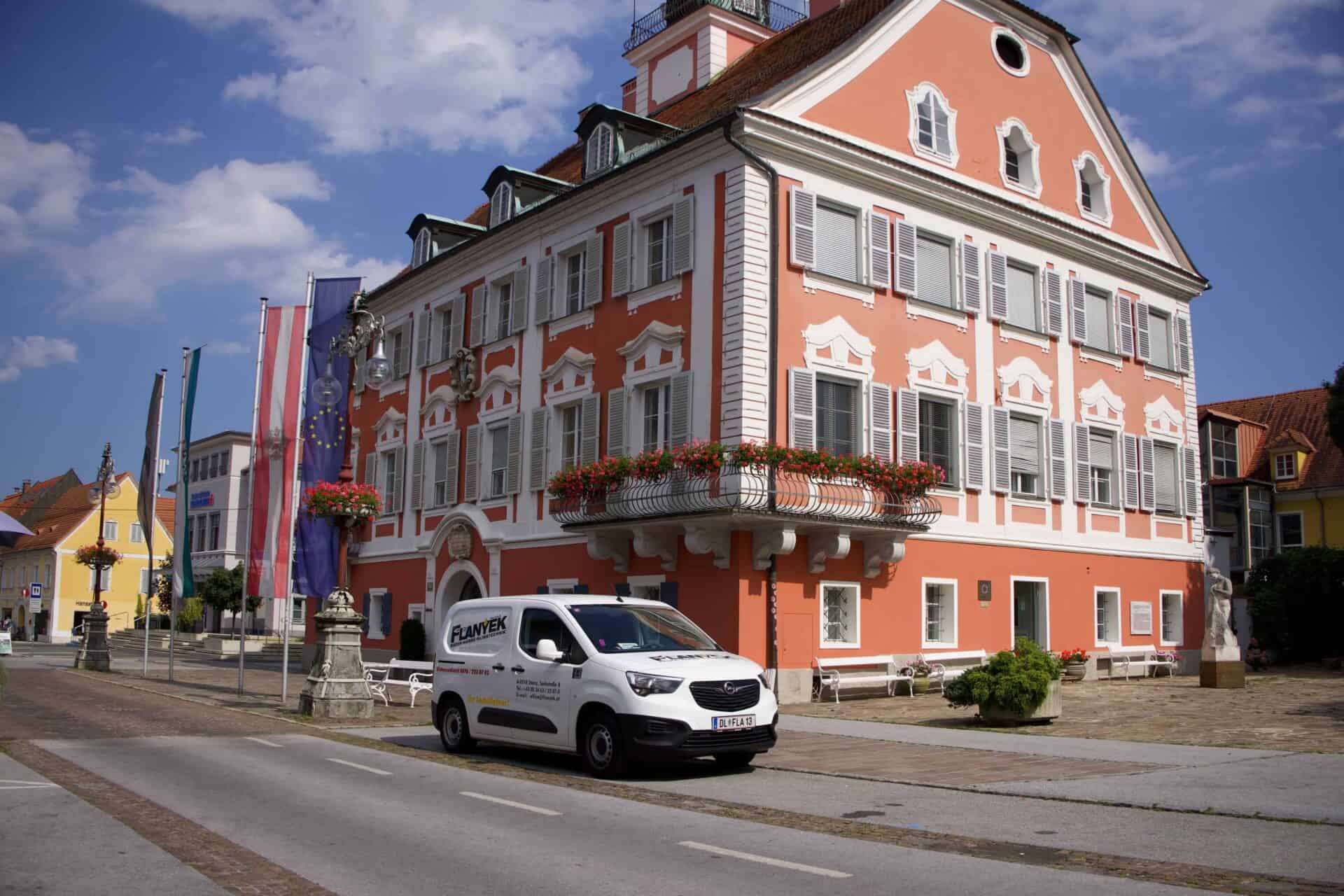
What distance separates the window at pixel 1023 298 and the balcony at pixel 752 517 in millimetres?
6020

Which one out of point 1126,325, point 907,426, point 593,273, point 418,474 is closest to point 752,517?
point 907,426

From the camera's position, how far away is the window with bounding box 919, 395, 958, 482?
23781 millimetres

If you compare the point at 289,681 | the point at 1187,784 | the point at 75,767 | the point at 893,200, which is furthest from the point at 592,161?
the point at 1187,784

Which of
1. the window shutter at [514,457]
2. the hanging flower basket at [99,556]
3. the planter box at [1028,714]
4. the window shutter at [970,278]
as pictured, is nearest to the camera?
the planter box at [1028,714]

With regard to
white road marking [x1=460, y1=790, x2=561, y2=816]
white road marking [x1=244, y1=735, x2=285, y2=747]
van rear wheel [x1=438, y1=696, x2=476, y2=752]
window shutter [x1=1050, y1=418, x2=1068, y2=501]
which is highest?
window shutter [x1=1050, y1=418, x2=1068, y2=501]

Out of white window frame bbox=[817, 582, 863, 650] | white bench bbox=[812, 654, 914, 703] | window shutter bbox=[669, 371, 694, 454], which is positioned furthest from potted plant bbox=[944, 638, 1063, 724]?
window shutter bbox=[669, 371, 694, 454]

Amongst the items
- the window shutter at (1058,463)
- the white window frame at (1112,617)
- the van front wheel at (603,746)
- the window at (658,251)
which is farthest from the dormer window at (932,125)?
the van front wheel at (603,746)

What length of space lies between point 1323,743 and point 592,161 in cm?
1811

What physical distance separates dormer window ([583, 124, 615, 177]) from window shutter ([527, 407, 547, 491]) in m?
5.28

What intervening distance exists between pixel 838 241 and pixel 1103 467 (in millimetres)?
9456

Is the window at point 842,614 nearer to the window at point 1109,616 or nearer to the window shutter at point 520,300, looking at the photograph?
the window at point 1109,616

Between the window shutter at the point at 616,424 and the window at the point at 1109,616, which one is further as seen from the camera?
the window at the point at 1109,616

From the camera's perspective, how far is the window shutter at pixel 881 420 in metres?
22.5

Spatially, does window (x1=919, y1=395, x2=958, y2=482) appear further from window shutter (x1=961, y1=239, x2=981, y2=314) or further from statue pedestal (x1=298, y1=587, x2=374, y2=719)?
statue pedestal (x1=298, y1=587, x2=374, y2=719)
